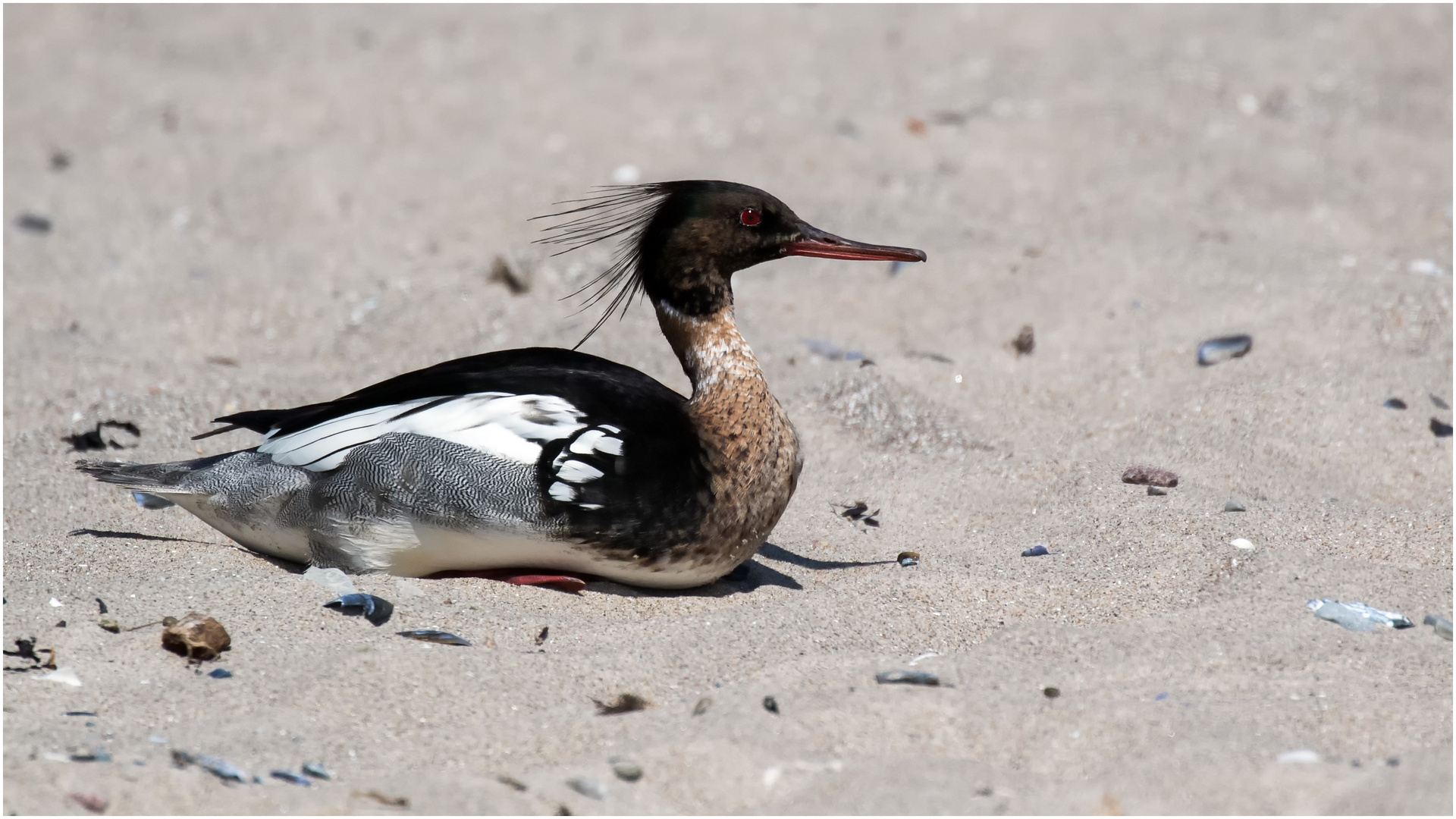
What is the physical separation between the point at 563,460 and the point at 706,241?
80 cm

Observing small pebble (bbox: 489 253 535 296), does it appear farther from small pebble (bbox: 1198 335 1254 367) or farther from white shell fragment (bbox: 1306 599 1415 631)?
white shell fragment (bbox: 1306 599 1415 631)

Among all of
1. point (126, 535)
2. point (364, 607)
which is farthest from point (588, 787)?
point (126, 535)

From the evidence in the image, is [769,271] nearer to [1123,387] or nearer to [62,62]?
[1123,387]

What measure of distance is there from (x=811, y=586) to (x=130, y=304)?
4.05 metres

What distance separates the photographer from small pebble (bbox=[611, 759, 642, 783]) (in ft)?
9.82

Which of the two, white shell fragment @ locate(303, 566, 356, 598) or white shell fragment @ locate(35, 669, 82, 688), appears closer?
white shell fragment @ locate(35, 669, 82, 688)

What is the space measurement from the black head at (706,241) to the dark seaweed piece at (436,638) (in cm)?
106

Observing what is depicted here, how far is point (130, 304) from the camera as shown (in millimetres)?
6895

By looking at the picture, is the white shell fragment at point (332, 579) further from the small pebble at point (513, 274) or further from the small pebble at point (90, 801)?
the small pebble at point (513, 274)

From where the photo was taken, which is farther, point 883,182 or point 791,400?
point 883,182

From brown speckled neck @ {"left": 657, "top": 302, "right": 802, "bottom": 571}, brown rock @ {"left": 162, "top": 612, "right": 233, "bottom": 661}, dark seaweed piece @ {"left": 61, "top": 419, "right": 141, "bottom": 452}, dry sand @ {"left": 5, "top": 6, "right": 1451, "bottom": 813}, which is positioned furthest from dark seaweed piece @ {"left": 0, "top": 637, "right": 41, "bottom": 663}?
dark seaweed piece @ {"left": 61, "top": 419, "right": 141, "bottom": 452}

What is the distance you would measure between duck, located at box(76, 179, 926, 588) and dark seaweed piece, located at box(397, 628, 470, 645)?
1.19 ft

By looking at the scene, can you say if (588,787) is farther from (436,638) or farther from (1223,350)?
(1223,350)

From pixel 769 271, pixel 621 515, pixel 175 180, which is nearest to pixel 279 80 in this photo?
pixel 175 180
